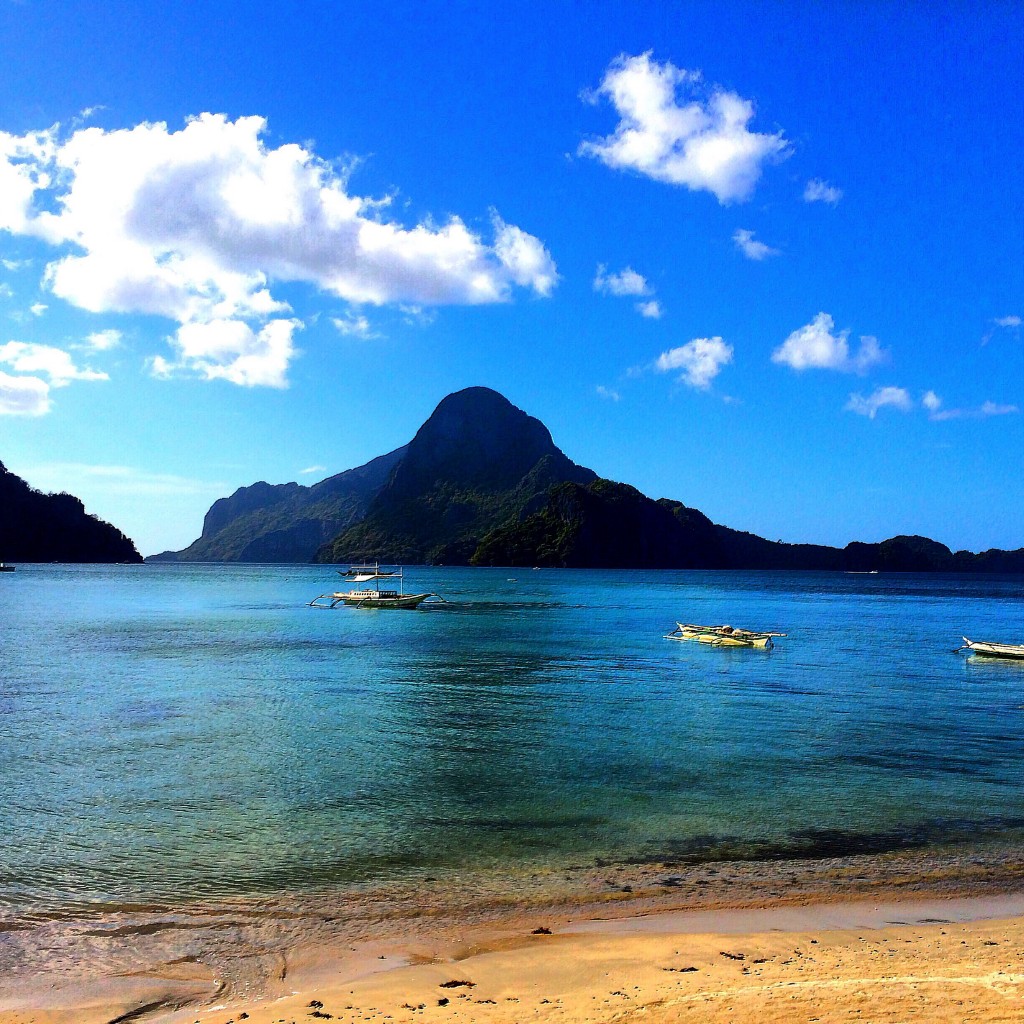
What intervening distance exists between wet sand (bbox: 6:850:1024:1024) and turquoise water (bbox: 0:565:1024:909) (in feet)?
4.20

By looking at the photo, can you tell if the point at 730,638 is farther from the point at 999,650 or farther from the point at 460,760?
the point at 460,760

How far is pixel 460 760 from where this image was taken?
21250 mm

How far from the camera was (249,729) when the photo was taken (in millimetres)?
25062

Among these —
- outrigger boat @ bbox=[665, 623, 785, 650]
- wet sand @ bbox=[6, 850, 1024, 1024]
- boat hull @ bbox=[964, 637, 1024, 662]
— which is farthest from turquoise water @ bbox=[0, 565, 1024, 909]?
outrigger boat @ bbox=[665, 623, 785, 650]

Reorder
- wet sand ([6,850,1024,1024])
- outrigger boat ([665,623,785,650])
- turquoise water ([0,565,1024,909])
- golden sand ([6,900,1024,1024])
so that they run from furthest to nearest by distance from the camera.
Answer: outrigger boat ([665,623,785,650])
turquoise water ([0,565,1024,909])
wet sand ([6,850,1024,1024])
golden sand ([6,900,1024,1024])

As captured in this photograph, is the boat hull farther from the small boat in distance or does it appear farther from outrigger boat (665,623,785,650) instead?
outrigger boat (665,623,785,650)

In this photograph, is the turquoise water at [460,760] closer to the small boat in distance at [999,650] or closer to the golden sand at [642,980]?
the small boat in distance at [999,650]

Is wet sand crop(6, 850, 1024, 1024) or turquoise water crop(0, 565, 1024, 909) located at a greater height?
wet sand crop(6, 850, 1024, 1024)

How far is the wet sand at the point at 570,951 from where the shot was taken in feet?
26.8

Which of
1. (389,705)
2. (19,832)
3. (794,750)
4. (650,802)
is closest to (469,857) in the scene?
(650,802)

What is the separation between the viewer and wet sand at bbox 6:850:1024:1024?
8172mm

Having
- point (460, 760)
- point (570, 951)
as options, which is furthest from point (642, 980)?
point (460, 760)

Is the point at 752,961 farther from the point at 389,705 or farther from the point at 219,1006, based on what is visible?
the point at 389,705

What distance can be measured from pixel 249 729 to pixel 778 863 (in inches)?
686
